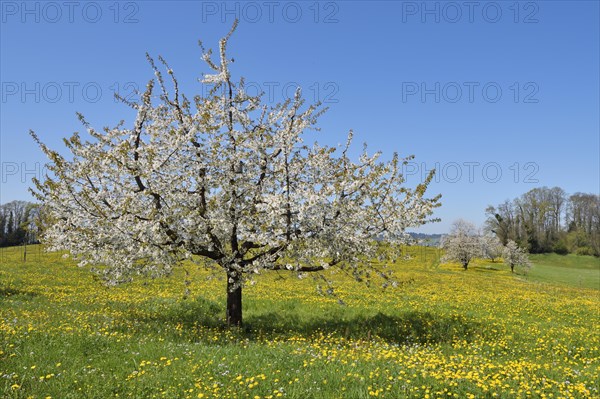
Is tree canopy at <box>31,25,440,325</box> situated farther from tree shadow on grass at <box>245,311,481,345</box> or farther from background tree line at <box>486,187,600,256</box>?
background tree line at <box>486,187,600,256</box>

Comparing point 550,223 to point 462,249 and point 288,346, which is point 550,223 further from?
point 288,346

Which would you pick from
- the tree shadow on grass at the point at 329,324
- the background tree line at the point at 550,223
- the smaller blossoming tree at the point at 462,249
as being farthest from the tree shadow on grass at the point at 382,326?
the background tree line at the point at 550,223

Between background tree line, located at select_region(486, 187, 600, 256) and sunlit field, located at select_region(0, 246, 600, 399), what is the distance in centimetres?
9271

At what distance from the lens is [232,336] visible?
1344 cm

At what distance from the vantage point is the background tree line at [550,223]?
10588cm

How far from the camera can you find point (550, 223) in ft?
383

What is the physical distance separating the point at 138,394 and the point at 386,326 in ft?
34.2

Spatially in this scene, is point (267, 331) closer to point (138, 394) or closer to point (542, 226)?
point (138, 394)

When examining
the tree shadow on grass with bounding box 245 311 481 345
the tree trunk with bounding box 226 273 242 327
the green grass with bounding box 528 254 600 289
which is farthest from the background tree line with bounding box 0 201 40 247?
the green grass with bounding box 528 254 600 289

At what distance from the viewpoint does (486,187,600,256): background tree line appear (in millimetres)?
105875

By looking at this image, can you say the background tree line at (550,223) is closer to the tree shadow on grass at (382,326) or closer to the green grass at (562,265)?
the green grass at (562,265)

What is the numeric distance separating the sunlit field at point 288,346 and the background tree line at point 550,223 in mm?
92709

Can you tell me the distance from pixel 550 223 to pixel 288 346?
420 ft

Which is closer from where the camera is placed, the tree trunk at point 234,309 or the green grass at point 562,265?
the tree trunk at point 234,309
